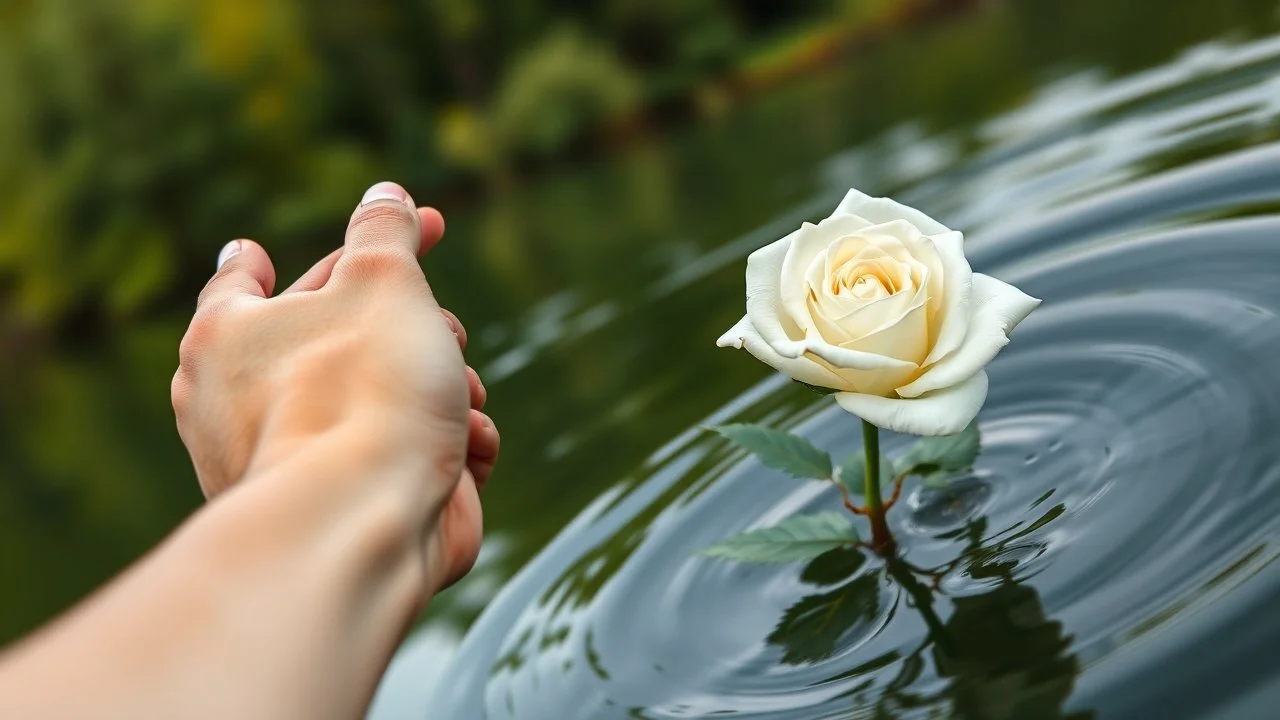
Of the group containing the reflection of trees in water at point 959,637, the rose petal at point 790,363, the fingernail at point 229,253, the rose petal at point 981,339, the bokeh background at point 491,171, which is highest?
the bokeh background at point 491,171

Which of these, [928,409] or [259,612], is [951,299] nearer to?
[928,409]

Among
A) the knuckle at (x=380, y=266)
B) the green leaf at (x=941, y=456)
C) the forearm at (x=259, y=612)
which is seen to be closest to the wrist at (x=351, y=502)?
the forearm at (x=259, y=612)

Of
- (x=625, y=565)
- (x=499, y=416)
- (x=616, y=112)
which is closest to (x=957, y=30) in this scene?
(x=616, y=112)

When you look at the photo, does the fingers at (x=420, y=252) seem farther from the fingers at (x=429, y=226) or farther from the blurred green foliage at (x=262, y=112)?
the blurred green foliage at (x=262, y=112)

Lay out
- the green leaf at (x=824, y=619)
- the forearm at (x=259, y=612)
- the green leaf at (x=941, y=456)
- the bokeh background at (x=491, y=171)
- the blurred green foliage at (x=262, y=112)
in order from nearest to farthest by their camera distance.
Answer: the forearm at (x=259, y=612)
the green leaf at (x=824, y=619)
the green leaf at (x=941, y=456)
the bokeh background at (x=491, y=171)
the blurred green foliage at (x=262, y=112)

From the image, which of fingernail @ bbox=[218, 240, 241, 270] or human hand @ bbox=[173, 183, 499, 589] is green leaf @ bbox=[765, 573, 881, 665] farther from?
fingernail @ bbox=[218, 240, 241, 270]

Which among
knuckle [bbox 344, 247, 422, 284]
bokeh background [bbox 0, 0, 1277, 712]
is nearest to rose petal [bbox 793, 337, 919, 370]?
knuckle [bbox 344, 247, 422, 284]
